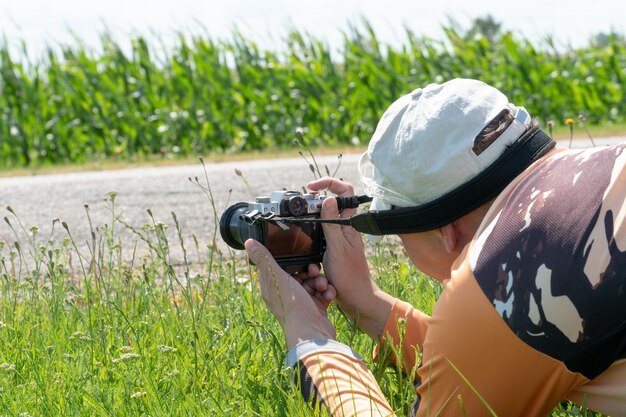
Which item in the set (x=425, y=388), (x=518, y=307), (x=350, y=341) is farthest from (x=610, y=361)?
(x=350, y=341)

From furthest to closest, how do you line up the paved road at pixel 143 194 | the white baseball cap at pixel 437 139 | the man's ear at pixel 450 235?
the paved road at pixel 143 194, the man's ear at pixel 450 235, the white baseball cap at pixel 437 139

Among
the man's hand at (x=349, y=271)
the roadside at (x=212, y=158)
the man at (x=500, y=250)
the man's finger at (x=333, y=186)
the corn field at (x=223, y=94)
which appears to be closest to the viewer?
the man at (x=500, y=250)

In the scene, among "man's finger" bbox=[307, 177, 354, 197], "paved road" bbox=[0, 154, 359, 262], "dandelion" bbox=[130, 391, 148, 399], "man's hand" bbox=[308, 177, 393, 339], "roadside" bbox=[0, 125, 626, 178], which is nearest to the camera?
"dandelion" bbox=[130, 391, 148, 399]

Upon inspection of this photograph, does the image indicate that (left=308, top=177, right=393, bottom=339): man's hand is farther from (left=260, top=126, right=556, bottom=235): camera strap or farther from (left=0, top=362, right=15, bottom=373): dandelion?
(left=0, top=362, right=15, bottom=373): dandelion

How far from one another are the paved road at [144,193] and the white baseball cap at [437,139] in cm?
319

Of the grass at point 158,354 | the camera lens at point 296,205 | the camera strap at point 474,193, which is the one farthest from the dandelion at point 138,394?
the camera strap at point 474,193

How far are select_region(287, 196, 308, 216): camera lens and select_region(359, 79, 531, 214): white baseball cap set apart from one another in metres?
0.40

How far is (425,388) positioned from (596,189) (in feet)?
1.73

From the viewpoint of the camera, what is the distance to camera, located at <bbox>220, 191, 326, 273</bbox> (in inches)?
103

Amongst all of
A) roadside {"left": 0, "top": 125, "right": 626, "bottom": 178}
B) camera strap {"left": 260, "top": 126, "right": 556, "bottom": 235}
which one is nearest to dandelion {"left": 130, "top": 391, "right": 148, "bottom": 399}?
camera strap {"left": 260, "top": 126, "right": 556, "bottom": 235}

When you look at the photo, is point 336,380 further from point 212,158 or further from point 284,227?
point 212,158

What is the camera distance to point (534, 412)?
2.08 m

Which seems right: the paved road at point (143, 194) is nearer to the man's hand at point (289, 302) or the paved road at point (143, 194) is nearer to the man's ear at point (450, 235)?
the man's hand at point (289, 302)

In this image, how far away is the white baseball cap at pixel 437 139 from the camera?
212 centimetres
